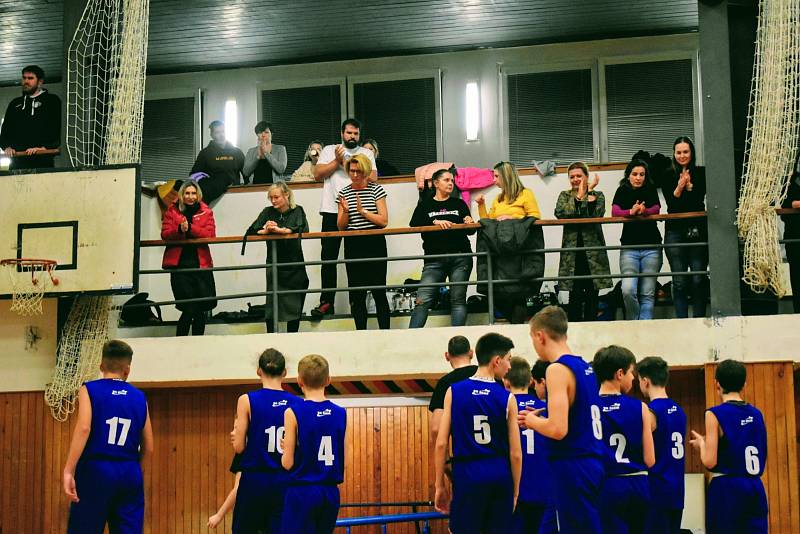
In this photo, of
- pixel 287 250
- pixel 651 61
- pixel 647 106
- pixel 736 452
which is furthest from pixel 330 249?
pixel 651 61

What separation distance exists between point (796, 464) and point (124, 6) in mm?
7960

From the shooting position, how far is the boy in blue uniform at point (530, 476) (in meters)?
7.13

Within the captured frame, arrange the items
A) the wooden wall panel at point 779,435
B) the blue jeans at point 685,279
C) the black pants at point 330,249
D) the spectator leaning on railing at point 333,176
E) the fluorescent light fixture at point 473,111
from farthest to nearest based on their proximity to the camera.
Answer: the fluorescent light fixture at point 473,111 → the spectator leaning on railing at point 333,176 → the black pants at point 330,249 → the blue jeans at point 685,279 → the wooden wall panel at point 779,435

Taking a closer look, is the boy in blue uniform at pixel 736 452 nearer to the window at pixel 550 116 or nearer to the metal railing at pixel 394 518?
the metal railing at pixel 394 518

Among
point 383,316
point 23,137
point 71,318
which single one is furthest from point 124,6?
point 383,316

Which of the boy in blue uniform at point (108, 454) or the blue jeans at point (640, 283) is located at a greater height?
the blue jeans at point (640, 283)

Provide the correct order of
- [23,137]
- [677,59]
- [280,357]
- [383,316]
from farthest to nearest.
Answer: [677,59] < [23,137] < [383,316] < [280,357]

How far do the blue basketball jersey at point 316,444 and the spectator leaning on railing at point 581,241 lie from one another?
3.92 m

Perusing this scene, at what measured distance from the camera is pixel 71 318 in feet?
33.6

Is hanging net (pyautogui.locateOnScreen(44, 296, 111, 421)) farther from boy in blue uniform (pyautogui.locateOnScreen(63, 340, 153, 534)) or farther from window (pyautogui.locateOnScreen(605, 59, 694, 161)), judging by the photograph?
window (pyautogui.locateOnScreen(605, 59, 694, 161))

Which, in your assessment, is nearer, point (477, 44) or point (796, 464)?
point (796, 464)

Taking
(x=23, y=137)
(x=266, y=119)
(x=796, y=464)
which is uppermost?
(x=266, y=119)

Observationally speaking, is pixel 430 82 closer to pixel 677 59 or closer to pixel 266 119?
pixel 266 119

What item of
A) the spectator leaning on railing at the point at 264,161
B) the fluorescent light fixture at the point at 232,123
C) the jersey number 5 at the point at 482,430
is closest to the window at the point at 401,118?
the fluorescent light fixture at the point at 232,123
